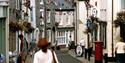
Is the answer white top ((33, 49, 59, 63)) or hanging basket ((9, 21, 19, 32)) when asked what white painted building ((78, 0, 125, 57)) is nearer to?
hanging basket ((9, 21, 19, 32))

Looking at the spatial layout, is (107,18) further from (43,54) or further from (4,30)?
Result: (43,54)

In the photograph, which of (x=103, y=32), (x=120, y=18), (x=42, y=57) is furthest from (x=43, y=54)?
(x=103, y=32)

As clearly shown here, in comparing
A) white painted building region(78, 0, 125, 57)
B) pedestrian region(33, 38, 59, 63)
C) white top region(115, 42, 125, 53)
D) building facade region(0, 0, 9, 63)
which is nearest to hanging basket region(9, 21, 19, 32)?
building facade region(0, 0, 9, 63)

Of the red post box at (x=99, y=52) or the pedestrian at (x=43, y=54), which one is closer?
the pedestrian at (x=43, y=54)

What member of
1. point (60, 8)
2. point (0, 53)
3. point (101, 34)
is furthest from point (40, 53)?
point (60, 8)

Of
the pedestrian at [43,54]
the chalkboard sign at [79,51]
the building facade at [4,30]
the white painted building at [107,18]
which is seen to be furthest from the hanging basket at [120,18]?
the pedestrian at [43,54]

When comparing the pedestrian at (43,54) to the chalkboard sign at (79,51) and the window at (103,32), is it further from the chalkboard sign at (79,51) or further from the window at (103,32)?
the chalkboard sign at (79,51)

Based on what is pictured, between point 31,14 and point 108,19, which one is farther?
point 31,14

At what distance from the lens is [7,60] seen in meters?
27.3

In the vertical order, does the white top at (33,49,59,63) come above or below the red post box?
above

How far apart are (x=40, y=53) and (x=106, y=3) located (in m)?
30.3

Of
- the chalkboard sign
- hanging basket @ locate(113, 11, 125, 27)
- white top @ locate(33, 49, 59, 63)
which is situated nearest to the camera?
white top @ locate(33, 49, 59, 63)

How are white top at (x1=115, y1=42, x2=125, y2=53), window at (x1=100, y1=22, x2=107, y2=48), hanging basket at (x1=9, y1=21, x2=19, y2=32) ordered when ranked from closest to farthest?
white top at (x1=115, y1=42, x2=125, y2=53), hanging basket at (x1=9, y1=21, x2=19, y2=32), window at (x1=100, y1=22, x2=107, y2=48)

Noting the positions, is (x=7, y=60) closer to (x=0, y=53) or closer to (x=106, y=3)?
(x=0, y=53)
